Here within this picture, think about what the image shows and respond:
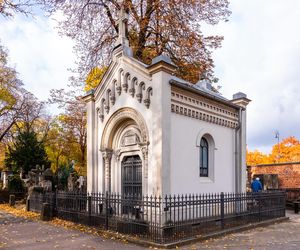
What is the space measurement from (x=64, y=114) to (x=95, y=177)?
17642mm

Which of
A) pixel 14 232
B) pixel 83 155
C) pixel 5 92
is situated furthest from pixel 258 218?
pixel 5 92

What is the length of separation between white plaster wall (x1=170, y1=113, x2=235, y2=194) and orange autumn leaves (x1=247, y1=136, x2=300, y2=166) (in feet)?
111

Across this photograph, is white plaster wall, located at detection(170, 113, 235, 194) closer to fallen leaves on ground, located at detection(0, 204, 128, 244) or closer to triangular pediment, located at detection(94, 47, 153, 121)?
triangular pediment, located at detection(94, 47, 153, 121)

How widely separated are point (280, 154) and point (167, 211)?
41.4m

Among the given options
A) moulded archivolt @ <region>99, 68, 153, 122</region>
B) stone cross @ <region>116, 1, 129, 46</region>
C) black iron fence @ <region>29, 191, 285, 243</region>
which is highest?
stone cross @ <region>116, 1, 129, 46</region>

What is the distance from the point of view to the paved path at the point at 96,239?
8484mm

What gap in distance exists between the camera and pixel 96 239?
935 cm

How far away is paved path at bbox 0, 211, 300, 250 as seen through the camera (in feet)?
27.8

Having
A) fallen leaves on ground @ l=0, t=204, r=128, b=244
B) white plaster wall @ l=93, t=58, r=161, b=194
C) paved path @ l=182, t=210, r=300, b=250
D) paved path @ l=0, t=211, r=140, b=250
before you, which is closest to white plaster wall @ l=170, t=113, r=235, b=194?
white plaster wall @ l=93, t=58, r=161, b=194

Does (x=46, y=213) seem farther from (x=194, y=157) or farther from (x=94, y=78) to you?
(x=94, y=78)

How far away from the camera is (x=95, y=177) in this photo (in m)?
13.3

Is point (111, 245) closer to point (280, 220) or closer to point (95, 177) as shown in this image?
point (95, 177)

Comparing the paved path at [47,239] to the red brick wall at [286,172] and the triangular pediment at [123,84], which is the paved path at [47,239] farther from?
the red brick wall at [286,172]

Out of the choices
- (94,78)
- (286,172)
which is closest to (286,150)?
(286,172)
